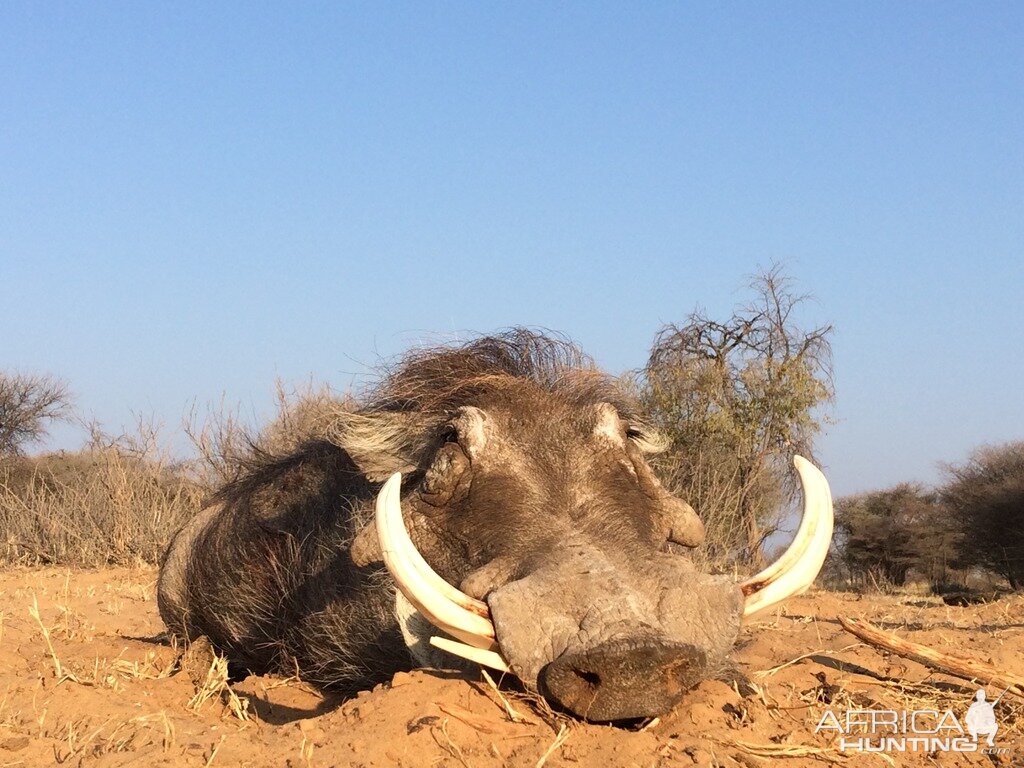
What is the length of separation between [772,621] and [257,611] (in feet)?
10.9

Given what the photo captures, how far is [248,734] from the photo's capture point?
135 inches

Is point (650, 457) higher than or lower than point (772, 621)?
higher

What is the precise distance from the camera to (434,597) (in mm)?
3113

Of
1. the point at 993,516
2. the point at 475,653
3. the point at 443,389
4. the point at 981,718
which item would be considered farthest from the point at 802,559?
the point at 993,516

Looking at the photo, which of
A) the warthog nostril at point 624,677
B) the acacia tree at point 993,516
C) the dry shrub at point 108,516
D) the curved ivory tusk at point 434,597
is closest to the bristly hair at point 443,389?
the curved ivory tusk at point 434,597

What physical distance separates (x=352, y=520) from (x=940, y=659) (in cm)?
244

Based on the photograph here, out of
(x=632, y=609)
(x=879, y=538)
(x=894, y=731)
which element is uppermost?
(x=632, y=609)

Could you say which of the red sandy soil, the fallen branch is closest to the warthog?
the red sandy soil

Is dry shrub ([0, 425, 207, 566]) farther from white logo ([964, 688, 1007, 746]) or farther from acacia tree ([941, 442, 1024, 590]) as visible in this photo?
acacia tree ([941, 442, 1024, 590])

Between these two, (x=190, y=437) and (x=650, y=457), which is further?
(x=190, y=437)

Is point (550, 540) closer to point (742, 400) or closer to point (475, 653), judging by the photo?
point (475, 653)

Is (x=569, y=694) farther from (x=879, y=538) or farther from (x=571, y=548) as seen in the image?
(x=879, y=538)

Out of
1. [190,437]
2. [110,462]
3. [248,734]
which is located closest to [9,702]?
[248,734]

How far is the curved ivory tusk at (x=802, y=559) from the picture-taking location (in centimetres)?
332
